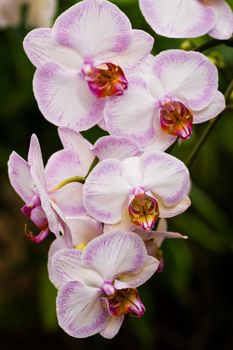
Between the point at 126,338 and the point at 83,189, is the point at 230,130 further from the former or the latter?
the point at 83,189

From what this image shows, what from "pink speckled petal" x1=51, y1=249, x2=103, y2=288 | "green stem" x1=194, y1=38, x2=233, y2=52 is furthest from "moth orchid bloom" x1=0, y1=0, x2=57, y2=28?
"pink speckled petal" x1=51, y1=249, x2=103, y2=288

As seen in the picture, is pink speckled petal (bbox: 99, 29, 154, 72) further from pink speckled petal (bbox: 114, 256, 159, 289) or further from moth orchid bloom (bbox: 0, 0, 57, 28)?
moth orchid bloom (bbox: 0, 0, 57, 28)

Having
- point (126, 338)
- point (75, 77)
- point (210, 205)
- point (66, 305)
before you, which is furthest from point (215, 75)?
point (126, 338)

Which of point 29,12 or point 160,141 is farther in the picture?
point 29,12

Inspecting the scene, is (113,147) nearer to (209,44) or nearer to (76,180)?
(76,180)

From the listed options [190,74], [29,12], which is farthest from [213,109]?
[29,12]
